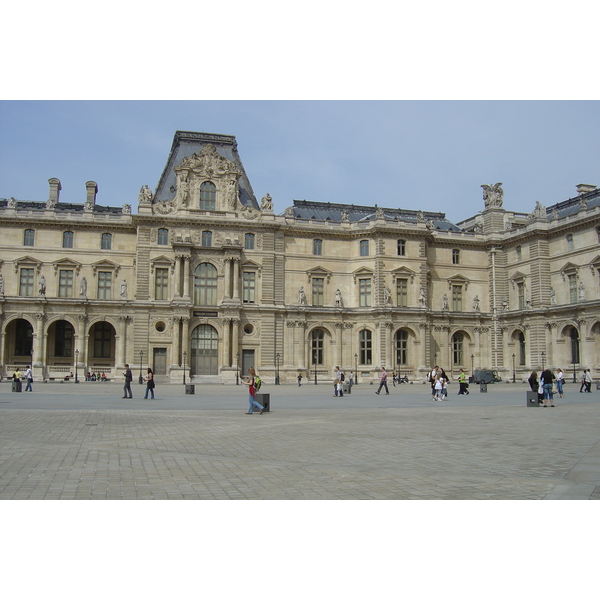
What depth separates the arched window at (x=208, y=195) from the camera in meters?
61.4

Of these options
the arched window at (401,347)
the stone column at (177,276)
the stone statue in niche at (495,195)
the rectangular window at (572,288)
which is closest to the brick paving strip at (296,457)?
the stone column at (177,276)

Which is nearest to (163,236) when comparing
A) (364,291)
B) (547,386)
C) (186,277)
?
(186,277)

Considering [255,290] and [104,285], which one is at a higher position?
[104,285]

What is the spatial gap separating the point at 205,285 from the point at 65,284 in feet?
44.8

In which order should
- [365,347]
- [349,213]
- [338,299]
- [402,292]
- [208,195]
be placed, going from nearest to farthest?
1. [208,195]
2. [338,299]
3. [365,347]
4. [402,292]
5. [349,213]

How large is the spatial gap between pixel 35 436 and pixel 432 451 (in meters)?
10.1

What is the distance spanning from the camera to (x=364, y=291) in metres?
64.2

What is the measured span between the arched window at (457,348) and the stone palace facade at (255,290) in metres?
0.16

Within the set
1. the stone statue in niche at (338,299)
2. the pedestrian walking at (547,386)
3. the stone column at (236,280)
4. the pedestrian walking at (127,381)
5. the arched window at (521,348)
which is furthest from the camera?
the arched window at (521,348)

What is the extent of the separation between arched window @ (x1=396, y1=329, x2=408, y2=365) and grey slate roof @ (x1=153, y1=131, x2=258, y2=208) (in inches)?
802

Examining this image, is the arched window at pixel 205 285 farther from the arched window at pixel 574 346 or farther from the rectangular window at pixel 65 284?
the arched window at pixel 574 346

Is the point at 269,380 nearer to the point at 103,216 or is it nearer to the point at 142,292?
the point at 142,292

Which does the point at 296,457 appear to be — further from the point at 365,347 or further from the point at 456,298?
the point at 456,298

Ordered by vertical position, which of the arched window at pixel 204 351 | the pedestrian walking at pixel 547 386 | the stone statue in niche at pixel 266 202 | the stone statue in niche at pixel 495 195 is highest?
the stone statue in niche at pixel 495 195
